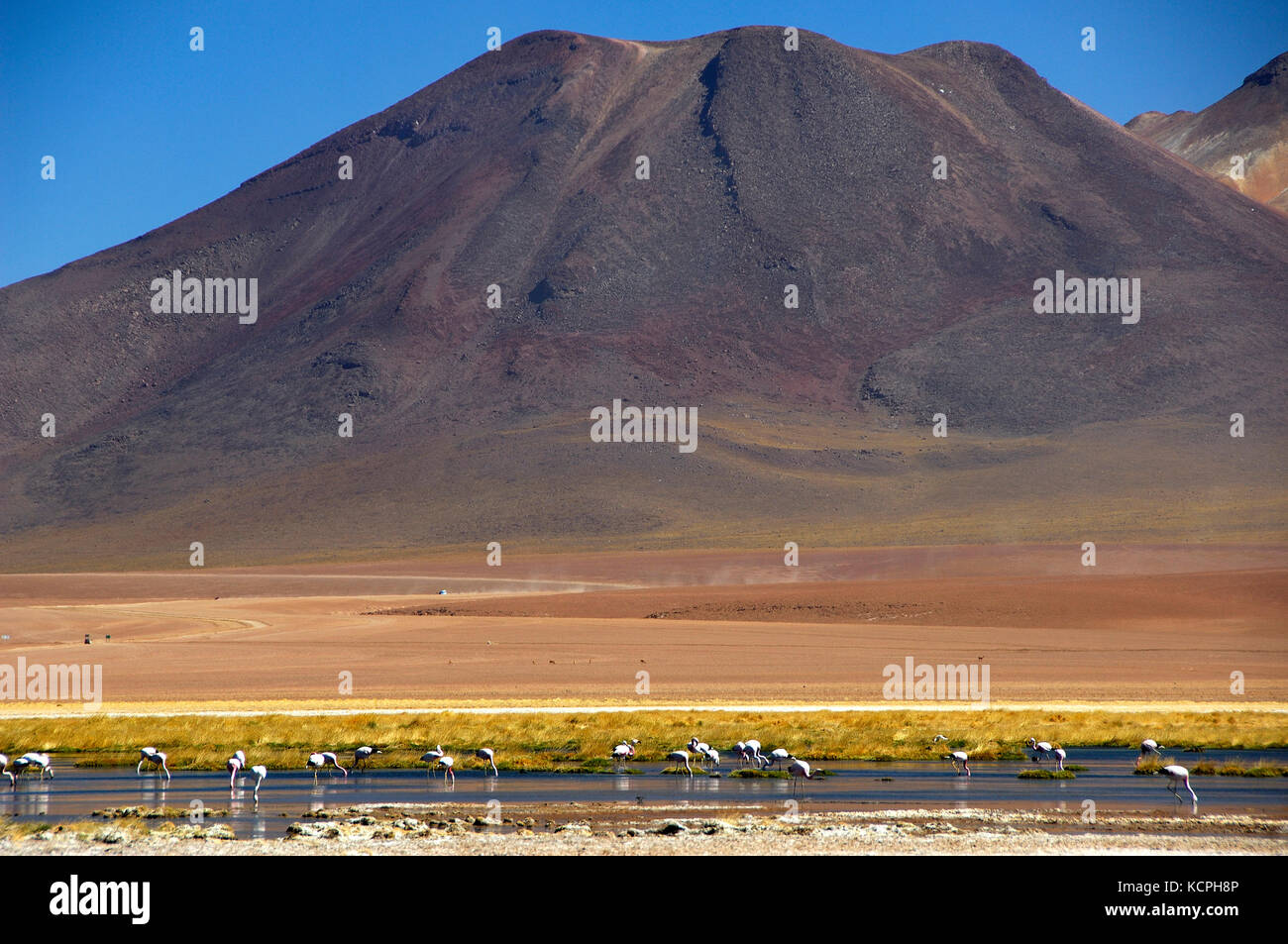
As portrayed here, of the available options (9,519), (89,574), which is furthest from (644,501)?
(9,519)

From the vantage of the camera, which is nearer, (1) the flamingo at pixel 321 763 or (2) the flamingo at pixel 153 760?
(1) the flamingo at pixel 321 763

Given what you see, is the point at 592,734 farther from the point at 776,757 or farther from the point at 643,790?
the point at 643,790

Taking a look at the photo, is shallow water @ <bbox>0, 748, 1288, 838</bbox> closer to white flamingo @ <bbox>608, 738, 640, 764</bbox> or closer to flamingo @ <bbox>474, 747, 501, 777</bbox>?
flamingo @ <bbox>474, 747, 501, 777</bbox>

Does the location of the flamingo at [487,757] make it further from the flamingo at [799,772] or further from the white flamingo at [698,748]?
the flamingo at [799,772]

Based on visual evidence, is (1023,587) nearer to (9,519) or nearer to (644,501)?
(644,501)

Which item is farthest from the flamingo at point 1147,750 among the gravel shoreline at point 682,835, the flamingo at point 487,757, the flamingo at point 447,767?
the flamingo at point 447,767
